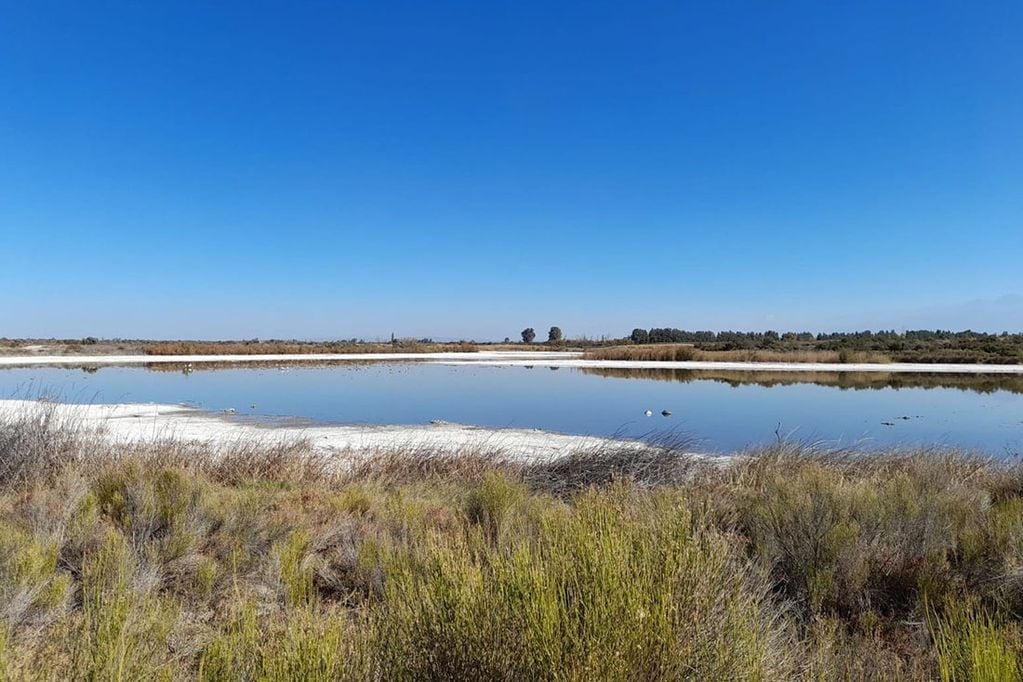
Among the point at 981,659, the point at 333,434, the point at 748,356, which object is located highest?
the point at 748,356

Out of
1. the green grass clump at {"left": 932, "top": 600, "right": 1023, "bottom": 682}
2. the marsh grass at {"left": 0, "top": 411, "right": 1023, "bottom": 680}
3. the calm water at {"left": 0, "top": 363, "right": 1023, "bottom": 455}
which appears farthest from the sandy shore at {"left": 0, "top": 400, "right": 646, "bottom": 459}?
the green grass clump at {"left": 932, "top": 600, "right": 1023, "bottom": 682}

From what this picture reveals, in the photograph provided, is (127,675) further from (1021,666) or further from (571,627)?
(1021,666)

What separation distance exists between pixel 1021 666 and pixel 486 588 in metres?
2.30

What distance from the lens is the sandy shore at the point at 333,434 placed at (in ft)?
Result: 35.5

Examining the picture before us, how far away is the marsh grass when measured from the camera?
94.0 inches

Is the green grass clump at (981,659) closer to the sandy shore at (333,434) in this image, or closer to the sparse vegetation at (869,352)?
the sandy shore at (333,434)

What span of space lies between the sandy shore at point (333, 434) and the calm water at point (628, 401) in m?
1.29

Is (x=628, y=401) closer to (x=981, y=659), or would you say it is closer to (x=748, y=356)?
(x=981, y=659)

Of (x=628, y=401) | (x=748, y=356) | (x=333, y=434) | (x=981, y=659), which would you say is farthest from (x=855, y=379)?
(x=981, y=659)

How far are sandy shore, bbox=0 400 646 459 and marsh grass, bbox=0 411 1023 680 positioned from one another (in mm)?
1431

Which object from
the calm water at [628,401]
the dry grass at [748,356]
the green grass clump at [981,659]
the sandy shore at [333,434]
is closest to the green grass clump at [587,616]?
the green grass clump at [981,659]

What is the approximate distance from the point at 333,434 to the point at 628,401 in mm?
11849

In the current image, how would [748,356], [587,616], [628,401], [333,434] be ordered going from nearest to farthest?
[587,616] < [333,434] < [628,401] < [748,356]

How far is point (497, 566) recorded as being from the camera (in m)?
2.68
